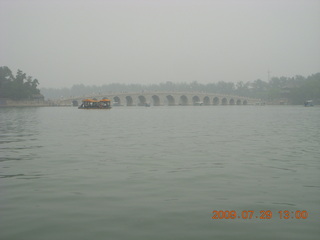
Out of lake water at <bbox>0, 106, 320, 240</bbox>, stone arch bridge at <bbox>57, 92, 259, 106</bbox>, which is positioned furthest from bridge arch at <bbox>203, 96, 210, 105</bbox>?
lake water at <bbox>0, 106, 320, 240</bbox>

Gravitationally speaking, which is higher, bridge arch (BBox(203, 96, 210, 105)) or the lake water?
bridge arch (BBox(203, 96, 210, 105))

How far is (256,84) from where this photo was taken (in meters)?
152

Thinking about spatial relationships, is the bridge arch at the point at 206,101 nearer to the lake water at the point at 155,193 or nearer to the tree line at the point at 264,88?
the tree line at the point at 264,88

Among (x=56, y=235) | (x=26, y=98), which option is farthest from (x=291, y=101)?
(x=56, y=235)

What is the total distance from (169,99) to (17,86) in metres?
43.7
